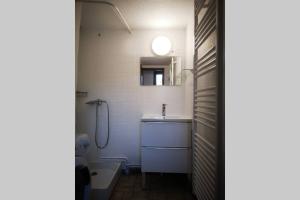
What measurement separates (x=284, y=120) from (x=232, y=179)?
0.28 m

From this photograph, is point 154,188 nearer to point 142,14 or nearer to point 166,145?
point 166,145

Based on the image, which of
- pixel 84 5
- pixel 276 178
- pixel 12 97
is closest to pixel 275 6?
pixel 276 178

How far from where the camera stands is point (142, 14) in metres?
2.59

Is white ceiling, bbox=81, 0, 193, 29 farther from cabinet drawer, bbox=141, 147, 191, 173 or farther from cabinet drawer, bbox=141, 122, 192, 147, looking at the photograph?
cabinet drawer, bbox=141, 147, 191, 173

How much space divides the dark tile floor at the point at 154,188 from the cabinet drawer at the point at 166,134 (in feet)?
1.88

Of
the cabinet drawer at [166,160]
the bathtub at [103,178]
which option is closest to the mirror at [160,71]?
the cabinet drawer at [166,160]

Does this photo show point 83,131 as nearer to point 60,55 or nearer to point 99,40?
point 99,40

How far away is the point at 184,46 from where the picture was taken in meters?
3.08

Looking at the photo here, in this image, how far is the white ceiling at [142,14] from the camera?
7.64 ft

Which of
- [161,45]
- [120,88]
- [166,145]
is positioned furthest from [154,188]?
[161,45]

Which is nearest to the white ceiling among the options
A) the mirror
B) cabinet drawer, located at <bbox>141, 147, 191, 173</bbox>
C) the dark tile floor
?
the mirror

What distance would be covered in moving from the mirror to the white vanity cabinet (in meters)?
0.79

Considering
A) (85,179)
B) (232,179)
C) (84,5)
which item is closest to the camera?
(232,179)

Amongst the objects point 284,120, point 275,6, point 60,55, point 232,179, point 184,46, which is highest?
point 184,46
